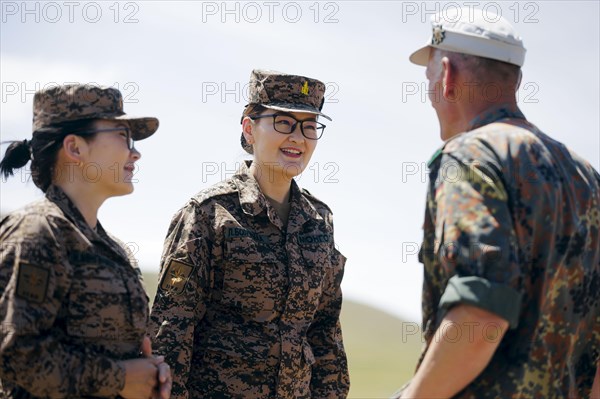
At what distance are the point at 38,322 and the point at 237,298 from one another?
5.84ft

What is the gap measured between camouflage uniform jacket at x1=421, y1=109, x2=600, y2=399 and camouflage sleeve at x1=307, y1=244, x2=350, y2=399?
2.41m

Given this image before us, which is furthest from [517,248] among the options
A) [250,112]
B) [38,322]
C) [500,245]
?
[250,112]

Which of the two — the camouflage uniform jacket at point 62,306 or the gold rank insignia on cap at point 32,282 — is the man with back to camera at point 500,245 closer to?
the camouflage uniform jacket at point 62,306

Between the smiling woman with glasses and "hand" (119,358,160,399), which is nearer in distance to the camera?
"hand" (119,358,160,399)

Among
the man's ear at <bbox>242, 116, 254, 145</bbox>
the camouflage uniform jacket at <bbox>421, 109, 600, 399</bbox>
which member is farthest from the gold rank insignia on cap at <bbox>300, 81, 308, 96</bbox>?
the camouflage uniform jacket at <bbox>421, 109, 600, 399</bbox>

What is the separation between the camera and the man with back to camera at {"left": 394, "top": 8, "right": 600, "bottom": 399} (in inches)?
119

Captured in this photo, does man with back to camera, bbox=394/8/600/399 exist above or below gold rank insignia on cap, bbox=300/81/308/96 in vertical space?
below

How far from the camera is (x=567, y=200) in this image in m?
3.26

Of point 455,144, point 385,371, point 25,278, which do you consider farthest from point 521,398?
point 385,371

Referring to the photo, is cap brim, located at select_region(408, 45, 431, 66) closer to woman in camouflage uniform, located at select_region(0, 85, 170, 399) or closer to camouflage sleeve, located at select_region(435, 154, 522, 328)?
camouflage sleeve, located at select_region(435, 154, 522, 328)

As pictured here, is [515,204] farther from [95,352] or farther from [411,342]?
[411,342]

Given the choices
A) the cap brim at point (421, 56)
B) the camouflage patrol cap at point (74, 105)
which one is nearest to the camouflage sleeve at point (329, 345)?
the camouflage patrol cap at point (74, 105)

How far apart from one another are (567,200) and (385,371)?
62.5 meters

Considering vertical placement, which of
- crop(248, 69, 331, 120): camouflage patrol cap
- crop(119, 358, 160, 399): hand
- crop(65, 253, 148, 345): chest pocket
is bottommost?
crop(119, 358, 160, 399): hand
